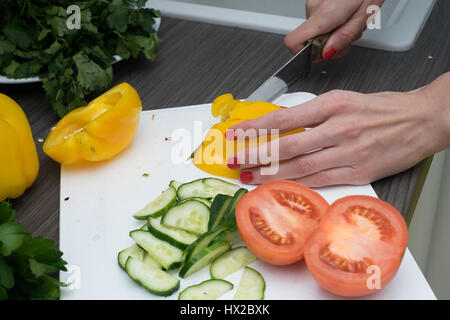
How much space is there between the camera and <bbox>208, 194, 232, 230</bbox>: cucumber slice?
102cm

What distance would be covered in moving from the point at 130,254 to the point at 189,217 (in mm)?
138

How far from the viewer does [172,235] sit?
39.3 inches

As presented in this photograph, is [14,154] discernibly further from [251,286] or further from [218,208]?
[251,286]

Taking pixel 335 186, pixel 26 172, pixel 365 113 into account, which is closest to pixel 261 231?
pixel 335 186

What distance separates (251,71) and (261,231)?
0.72m

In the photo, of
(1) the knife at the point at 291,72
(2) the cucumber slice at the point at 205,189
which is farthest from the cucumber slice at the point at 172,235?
(1) the knife at the point at 291,72

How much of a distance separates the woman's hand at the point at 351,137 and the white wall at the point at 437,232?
13.9 inches

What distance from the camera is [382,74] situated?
4.88 feet

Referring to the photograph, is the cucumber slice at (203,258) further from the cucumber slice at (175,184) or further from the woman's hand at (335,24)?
the woman's hand at (335,24)

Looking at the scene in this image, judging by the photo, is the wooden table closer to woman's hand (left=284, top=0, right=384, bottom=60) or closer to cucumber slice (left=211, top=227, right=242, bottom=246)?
woman's hand (left=284, top=0, right=384, bottom=60)

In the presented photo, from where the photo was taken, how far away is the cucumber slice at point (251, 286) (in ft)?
3.05

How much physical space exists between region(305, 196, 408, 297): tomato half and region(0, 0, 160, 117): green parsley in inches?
30.1

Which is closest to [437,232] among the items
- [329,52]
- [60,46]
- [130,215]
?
[329,52]
